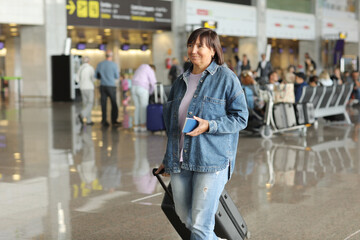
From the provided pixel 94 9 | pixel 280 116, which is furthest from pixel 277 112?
pixel 94 9

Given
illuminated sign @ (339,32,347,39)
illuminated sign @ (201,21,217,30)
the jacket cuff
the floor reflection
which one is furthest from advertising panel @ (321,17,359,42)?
the jacket cuff

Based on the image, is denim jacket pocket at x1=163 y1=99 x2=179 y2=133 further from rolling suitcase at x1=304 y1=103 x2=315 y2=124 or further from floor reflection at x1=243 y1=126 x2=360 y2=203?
rolling suitcase at x1=304 y1=103 x2=315 y2=124

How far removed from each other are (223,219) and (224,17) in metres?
30.1

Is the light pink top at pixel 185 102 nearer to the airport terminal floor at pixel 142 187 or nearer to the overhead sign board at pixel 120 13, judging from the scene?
the airport terminal floor at pixel 142 187

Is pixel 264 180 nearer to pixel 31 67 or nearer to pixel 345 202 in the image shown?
pixel 345 202

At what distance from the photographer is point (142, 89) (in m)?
13.4

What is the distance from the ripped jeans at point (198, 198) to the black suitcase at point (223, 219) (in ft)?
0.74

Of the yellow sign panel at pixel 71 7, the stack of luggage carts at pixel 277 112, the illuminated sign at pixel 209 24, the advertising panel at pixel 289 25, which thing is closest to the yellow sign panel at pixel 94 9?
the yellow sign panel at pixel 71 7

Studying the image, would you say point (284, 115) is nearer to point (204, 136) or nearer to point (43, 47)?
point (204, 136)

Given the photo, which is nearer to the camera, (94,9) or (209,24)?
(94,9)

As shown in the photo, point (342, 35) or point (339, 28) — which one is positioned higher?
point (339, 28)

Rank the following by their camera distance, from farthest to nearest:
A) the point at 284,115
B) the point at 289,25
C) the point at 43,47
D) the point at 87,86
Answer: the point at 289,25 → the point at 43,47 → the point at 87,86 → the point at 284,115

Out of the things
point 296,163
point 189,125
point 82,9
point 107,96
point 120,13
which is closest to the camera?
point 189,125

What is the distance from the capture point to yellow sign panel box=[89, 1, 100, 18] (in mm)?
27406
